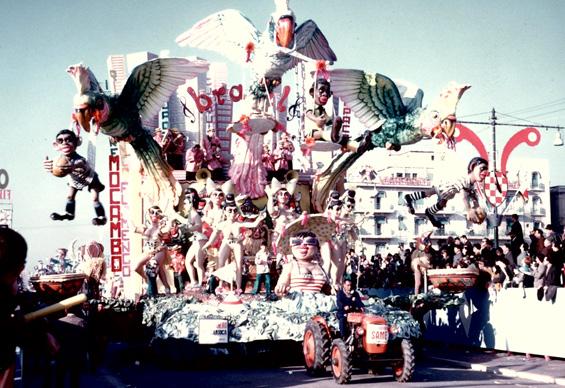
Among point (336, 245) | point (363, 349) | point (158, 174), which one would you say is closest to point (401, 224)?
point (158, 174)

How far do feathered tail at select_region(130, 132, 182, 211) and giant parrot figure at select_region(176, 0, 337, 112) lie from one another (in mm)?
2458

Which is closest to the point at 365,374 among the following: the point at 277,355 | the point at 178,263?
the point at 277,355

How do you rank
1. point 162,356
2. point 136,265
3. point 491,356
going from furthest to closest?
1. point 136,265
2. point 491,356
3. point 162,356

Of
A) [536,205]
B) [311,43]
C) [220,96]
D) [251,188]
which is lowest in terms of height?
[251,188]

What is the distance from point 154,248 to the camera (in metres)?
16.5

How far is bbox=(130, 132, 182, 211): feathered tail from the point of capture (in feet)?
58.9

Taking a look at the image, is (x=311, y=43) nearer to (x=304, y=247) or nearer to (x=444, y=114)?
(x=444, y=114)

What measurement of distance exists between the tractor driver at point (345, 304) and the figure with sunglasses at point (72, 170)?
5.69 metres

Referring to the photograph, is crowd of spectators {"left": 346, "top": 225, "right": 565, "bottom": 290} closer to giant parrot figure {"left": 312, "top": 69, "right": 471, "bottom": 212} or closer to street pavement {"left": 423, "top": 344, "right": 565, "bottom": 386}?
street pavement {"left": 423, "top": 344, "right": 565, "bottom": 386}

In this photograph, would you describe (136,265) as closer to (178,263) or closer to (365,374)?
(178,263)

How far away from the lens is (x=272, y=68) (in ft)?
59.4

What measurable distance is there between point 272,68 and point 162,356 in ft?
23.6

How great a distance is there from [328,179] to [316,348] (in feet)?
25.2

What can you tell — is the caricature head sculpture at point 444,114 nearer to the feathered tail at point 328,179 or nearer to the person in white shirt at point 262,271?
the feathered tail at point 328,179
